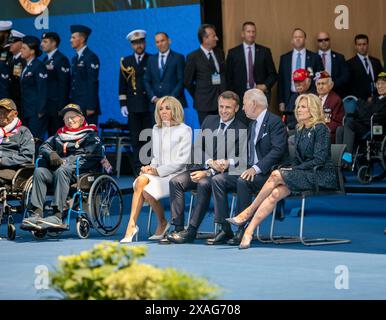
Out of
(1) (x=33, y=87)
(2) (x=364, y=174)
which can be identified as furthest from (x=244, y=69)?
(1) (x=33, y=87)

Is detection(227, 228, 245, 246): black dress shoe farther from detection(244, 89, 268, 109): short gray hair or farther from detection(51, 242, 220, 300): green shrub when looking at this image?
detection(51, 242, 220, 300): green shrub

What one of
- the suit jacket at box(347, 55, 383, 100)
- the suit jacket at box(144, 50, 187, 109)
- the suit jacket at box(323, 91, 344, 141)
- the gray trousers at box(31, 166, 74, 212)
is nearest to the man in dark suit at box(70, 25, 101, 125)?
the suit jacket at box(144, 50, 187, 109)

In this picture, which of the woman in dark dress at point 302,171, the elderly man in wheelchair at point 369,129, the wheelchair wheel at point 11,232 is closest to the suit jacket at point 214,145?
the woman in dark dress at point 302,171

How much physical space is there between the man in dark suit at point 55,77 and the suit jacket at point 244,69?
8.20 feet

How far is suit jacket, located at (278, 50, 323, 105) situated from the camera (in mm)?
13680

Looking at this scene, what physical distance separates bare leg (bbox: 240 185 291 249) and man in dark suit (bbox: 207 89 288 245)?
0.22 m

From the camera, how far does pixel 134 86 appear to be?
1470 centimetres

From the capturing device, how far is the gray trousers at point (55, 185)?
35.0 feet

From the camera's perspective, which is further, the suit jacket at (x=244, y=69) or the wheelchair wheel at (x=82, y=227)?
the suit jacket at (x=244, y=69)

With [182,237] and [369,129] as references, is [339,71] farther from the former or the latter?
[182,237]

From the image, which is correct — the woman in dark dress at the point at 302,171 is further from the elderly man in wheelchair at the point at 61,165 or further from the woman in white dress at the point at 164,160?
the elderly man in wheelchair at the point at 61,165
